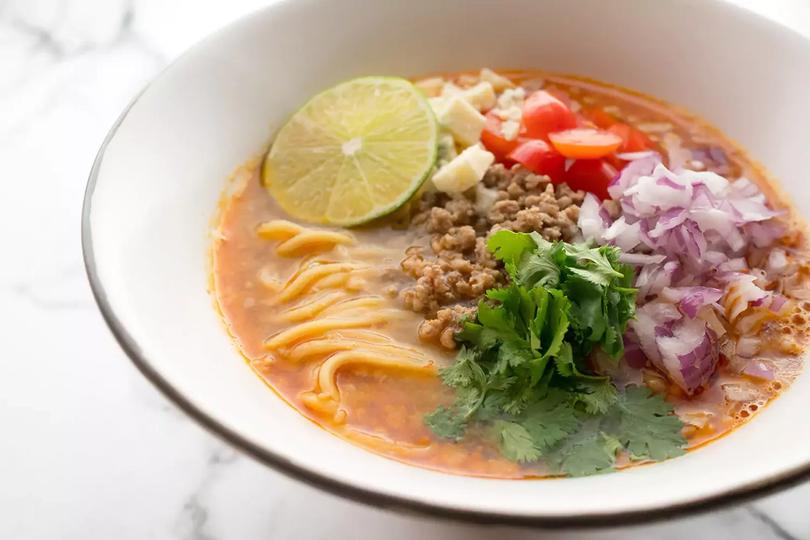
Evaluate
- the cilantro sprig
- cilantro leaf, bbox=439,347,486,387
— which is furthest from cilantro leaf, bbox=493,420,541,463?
cilantro leaf, bbox=439,347,486,387

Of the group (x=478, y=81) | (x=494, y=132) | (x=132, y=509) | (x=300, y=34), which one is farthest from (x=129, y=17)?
(x=132, y=509)

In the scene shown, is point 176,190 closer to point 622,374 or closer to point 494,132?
point 494,132

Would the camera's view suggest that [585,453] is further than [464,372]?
No

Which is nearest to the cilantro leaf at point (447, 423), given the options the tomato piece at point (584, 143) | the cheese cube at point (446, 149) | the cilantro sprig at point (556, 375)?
the cilantro sprig at point (556, 375)

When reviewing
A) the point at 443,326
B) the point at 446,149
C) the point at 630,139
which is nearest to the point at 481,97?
the point at 446,149

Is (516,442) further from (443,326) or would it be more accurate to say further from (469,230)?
(469,230)

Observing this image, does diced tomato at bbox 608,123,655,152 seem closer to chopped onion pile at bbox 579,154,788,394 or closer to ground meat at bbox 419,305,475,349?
chopped onion pile at bbox 579,154,788,394
